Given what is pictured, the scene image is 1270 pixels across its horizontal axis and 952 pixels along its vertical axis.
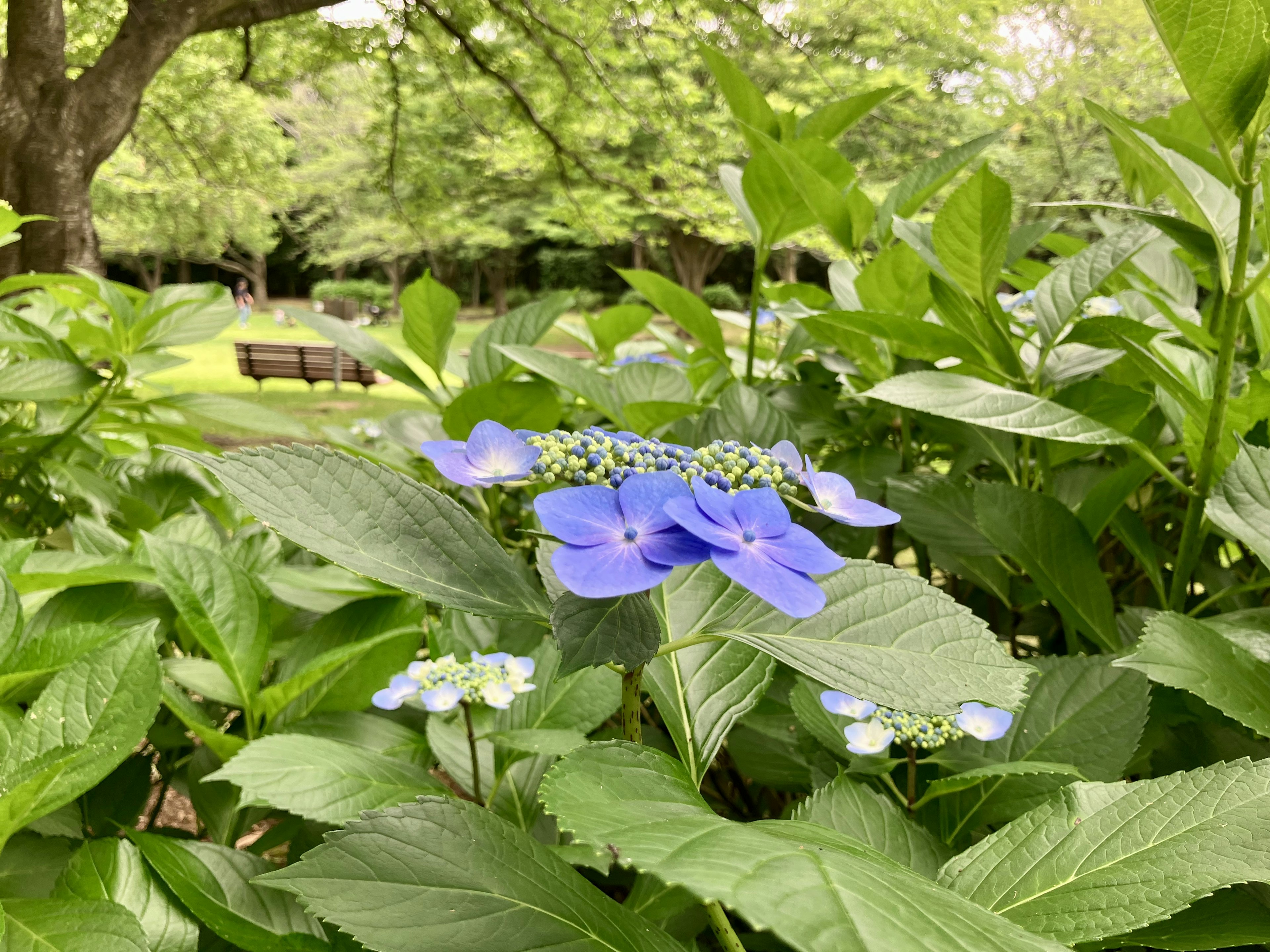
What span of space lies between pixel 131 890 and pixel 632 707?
0.46 m

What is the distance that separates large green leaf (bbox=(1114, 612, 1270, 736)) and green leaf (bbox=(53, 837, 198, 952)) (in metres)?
0.75

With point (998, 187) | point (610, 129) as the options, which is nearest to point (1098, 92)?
point (610, 129)

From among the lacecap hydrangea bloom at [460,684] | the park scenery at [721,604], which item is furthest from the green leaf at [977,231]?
the lacecap hydrangea bloom at [460,684]

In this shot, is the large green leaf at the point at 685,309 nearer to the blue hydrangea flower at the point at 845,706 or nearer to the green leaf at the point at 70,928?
the blue hydrangea flower at the point at 845,706

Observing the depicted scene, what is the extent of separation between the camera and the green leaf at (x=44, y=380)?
3.84ft

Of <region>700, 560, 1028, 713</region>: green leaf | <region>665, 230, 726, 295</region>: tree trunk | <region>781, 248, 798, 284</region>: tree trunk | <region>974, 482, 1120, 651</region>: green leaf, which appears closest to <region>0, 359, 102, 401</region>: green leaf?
<region>700, 560, 1028, 713</region>: green leaf

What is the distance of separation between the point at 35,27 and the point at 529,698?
18.0 ft

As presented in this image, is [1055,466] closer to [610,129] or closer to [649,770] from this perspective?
[649,770]

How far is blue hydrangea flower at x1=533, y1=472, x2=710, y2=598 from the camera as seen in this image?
39cm

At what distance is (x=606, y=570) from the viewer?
0.39 metres

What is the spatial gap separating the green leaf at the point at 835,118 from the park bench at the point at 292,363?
38.4 ft

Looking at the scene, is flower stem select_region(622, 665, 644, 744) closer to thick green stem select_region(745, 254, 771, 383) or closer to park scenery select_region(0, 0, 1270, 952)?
park scenery select_region(0, 0, 1270, 952)

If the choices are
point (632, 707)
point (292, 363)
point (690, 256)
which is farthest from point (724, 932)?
point (690, 256)

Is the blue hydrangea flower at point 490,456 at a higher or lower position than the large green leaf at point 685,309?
higher
